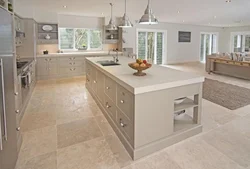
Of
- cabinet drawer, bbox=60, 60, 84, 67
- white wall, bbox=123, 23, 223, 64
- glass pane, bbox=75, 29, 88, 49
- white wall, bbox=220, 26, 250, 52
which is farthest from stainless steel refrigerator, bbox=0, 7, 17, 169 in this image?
white wall, bbox=220, 26, 250, 52

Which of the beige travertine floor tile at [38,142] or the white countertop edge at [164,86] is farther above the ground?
the white countertop edge at [164,86]

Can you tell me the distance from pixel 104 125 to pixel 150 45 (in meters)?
8.12

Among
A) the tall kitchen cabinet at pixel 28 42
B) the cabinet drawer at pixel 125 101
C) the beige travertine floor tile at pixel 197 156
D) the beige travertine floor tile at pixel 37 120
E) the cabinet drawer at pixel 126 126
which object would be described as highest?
the tall kitchen cabinet at pixel 28 42

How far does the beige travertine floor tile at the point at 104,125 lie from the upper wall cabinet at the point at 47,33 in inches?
188

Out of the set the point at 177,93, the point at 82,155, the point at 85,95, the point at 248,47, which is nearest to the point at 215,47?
the point at 248,47

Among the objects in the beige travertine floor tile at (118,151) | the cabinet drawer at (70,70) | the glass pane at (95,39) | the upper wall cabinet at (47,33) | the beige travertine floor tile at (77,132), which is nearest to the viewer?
the beige travertine floor tile at (118,151)

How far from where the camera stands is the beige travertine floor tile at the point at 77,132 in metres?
2.68

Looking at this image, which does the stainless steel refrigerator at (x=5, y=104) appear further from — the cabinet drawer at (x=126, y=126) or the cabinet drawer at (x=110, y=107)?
the cabinet drawer at (x=110, y=107)

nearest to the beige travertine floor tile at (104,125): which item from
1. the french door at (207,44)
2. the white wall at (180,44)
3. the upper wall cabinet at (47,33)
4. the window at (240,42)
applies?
the upper wall cabinet at (47,33)

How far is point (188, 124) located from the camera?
2814 millimetres

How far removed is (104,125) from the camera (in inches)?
125

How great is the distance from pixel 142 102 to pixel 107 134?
38.1 inches

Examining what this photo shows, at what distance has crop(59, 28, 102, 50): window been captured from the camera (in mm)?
7758

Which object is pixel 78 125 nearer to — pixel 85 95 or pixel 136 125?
pixel 136 125
